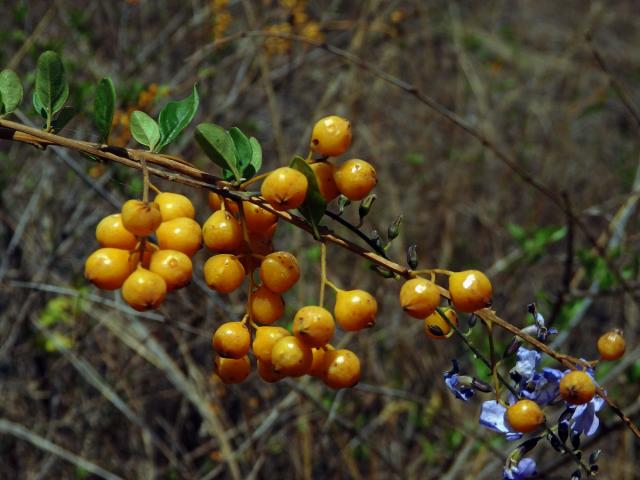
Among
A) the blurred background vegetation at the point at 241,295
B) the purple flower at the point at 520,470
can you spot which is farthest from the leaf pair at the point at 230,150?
the blurred background vegetation at the point at 241,295

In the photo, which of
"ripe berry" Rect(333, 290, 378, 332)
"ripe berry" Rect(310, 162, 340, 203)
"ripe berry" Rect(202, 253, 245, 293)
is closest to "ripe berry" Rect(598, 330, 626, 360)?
"ripe berry" Rect(333, 290, 378, 332)

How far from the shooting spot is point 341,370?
44.2 inches

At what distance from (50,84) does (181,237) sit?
0.39 m

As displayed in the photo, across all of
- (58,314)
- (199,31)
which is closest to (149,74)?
(199,31)

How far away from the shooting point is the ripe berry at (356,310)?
1072 millimetres

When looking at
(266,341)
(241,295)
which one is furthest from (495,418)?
(241,295)

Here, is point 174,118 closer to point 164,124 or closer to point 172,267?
point 164,124

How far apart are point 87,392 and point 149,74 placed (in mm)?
2051

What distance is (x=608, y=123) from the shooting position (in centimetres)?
732

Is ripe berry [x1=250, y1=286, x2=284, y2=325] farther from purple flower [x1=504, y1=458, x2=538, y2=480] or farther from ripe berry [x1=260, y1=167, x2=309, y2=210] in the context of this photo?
purple flower [x1=504, y1=458, x2=538, y2=480]

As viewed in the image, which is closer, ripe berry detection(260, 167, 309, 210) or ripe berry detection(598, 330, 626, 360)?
ripe berry detection(260, 167, 309, 210)

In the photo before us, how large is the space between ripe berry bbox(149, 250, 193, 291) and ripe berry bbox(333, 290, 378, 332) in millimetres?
239

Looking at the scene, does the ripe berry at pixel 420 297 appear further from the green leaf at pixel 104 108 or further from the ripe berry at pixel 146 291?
the green leaf at pixel 104 108

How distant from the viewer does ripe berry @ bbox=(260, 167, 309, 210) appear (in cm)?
100
